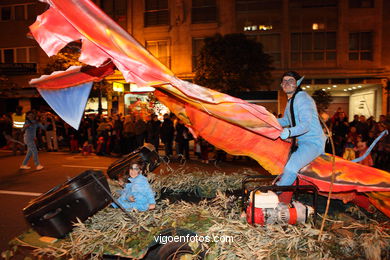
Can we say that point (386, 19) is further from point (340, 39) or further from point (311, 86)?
point (311, 86)

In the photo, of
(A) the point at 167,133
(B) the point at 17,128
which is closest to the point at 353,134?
(A) the point at 167,133

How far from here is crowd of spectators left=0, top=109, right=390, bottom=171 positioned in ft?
33.4

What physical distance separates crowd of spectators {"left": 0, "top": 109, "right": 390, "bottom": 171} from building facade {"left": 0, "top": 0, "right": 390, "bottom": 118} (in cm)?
726

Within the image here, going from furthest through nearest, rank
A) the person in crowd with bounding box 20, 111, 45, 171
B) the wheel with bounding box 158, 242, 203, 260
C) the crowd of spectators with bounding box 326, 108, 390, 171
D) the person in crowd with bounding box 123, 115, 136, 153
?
the person in crowd with bounding box 123, 115, 136, 153, the person in crowd with bounding box 20, 111, 45, 171, the crowd of spectators with bounding box 326, 108, 390, 171, the wheel with bounding box 158, 242, 203, 260

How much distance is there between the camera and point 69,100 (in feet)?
12.8

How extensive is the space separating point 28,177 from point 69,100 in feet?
21.0

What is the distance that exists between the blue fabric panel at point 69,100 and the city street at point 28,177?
2351mm

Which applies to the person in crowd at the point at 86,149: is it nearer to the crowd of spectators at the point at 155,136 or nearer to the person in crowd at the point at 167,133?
the crowd of spectators at the point at 155,136

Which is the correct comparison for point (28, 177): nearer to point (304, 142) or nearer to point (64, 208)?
point (64, 208)

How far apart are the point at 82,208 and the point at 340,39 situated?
69.6 feet

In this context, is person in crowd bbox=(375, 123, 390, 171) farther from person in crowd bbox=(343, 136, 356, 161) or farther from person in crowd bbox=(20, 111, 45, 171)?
person in crowd bbox=(20, 111, 45, 171)

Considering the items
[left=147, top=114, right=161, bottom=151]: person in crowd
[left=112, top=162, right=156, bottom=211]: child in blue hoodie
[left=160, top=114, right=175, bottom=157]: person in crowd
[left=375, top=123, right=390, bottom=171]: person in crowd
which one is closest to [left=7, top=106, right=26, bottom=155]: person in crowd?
[left=147, top=114, right=161, bottom=151]: person in crowd

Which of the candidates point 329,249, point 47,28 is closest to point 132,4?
point 47,28

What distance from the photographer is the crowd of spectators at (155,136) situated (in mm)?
10188
